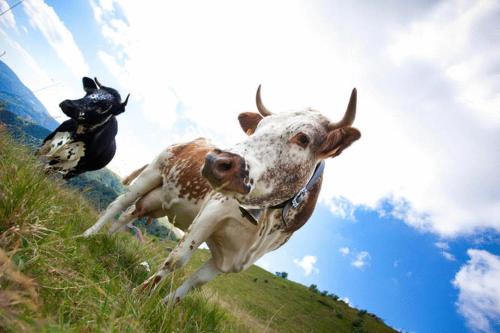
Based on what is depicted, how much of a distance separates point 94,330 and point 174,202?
13.2ft

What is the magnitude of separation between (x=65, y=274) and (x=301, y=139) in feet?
7.34

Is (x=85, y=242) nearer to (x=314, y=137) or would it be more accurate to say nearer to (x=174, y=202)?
(x=174, y=202)

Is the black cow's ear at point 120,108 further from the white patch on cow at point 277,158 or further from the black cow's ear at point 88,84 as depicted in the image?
the white patch on cow at point 277,158

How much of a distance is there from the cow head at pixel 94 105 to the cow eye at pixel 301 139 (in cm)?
380

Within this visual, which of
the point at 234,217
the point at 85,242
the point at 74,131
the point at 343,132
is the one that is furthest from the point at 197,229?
the point at 74,131

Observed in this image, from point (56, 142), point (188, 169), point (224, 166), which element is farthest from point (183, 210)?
point (224, 166)

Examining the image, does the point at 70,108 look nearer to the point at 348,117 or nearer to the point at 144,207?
the point at 144,207

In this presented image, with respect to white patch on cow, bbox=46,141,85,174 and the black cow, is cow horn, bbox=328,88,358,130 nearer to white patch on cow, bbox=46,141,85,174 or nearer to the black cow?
the black cow

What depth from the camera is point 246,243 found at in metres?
3.99

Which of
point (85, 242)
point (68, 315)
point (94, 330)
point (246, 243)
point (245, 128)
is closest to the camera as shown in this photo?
point (94, 330)

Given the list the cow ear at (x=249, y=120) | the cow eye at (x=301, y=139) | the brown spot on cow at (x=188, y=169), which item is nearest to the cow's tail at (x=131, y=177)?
the brown spot on cow at (x=188, y=169)

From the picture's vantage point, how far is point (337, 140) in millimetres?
3338

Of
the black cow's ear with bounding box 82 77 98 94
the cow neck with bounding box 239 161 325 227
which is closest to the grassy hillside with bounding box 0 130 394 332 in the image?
the cow neck with bounding box 239 161 325 227

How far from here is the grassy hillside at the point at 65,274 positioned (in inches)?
50.8
